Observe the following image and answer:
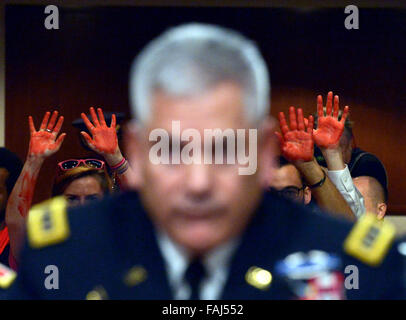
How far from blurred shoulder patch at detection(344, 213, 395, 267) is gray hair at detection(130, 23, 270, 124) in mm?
161

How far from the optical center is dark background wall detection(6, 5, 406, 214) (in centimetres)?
331

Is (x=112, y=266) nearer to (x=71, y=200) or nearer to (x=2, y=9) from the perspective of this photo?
(x=71, y=200)

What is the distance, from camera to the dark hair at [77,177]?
1.57 metres

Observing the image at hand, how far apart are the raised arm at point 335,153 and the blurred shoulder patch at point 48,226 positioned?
835 millimetres

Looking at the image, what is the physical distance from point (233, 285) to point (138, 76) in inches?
8.6

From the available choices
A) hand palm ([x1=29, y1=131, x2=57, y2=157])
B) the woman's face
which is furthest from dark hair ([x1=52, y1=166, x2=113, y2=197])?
hand palm ([x1=29, y1=131, x2=57, y2=157])

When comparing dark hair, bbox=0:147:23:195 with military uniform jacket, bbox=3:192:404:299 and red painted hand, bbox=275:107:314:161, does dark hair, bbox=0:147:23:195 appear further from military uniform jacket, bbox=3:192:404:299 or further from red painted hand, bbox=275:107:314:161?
military uniform jacket, bbox=3:192:404:299

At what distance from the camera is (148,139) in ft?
1.70

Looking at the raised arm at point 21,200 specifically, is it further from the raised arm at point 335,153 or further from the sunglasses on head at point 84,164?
the raised arm at point 335,153

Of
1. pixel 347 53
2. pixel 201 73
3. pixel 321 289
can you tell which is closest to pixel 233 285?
pixel 321 289

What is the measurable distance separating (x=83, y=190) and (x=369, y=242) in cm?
106

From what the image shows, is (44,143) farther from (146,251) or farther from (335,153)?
(146,251)

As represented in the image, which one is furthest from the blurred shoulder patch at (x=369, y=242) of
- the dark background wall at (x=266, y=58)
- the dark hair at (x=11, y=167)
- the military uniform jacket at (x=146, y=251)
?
the dark background wall at (x=266, y=58)

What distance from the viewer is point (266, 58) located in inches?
132
